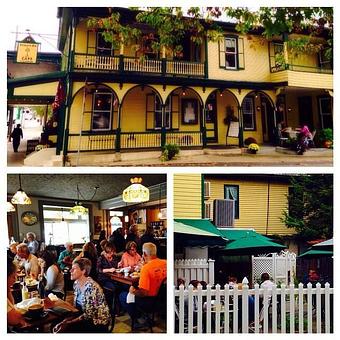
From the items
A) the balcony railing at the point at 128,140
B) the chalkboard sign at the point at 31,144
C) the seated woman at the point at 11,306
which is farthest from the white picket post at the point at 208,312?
the chalkboard sign at the point at 31,144

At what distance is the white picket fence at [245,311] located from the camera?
390 centimetres

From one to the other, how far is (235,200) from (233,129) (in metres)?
1.58

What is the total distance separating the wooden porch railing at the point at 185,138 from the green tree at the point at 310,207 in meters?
1.58

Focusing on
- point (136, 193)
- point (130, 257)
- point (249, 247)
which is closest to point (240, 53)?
point (249, 247)

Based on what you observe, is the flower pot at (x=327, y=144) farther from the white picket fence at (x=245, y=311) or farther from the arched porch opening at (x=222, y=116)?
the white picket fence at (x=245, y=311)

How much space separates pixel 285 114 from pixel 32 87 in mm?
4334

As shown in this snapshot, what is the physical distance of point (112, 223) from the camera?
4.36m
